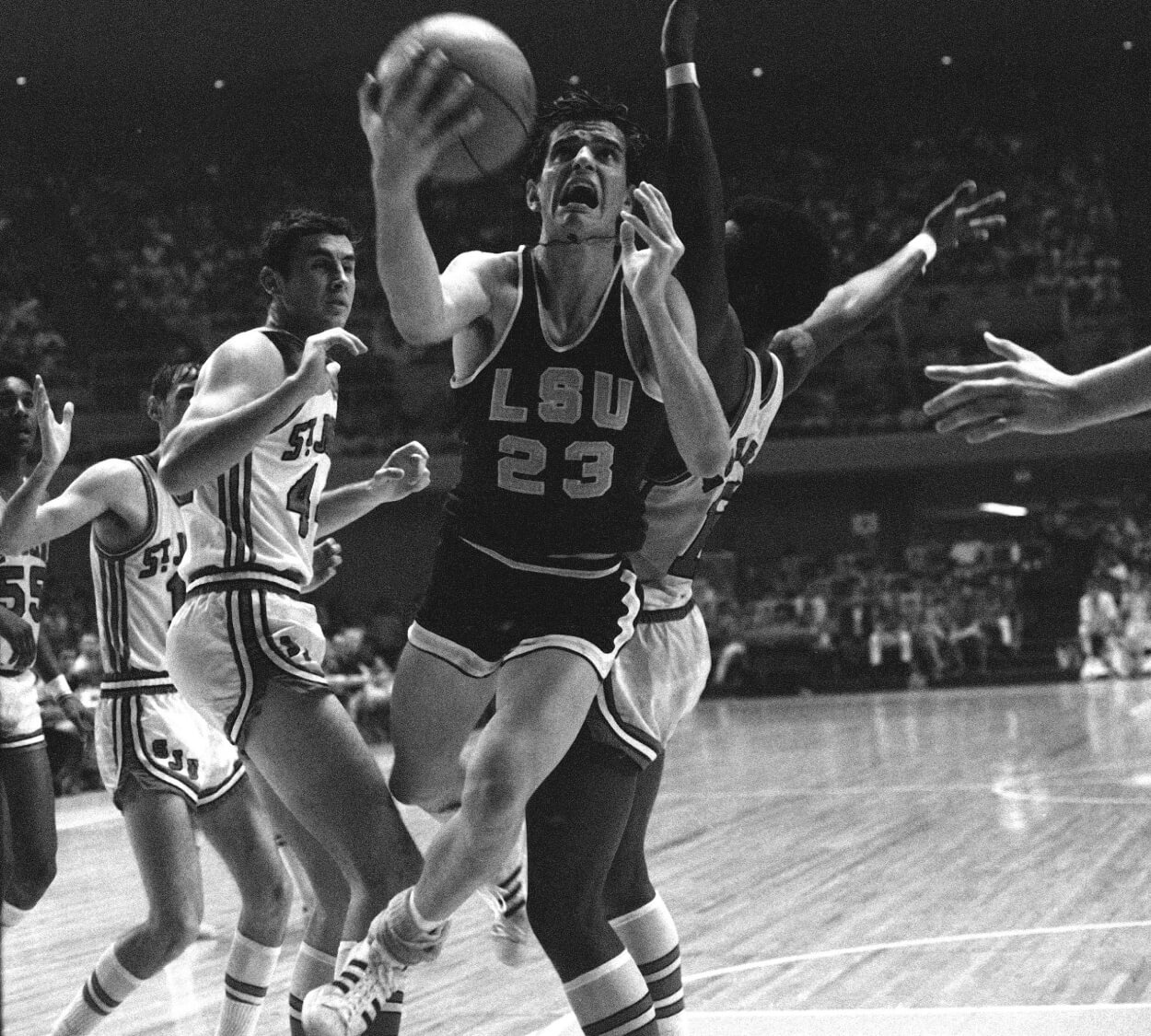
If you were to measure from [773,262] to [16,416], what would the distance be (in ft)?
7.28

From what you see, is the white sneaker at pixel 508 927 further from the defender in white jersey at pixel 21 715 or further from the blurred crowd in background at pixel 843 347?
the blurred crowd in background at pixel 843 347

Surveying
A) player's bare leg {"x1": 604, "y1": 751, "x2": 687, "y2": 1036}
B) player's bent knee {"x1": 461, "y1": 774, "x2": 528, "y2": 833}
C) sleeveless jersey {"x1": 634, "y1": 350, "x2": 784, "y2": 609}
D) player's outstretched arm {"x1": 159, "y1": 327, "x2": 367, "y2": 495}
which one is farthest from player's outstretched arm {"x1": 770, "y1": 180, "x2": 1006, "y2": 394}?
player's bent knee {"x1": 461, "y1": 774, "x2": 528, "y2": 833}

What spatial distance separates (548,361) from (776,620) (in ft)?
63.7

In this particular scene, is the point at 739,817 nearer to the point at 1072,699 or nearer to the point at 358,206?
the point at 1072,699

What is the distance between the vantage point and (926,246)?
441 cm

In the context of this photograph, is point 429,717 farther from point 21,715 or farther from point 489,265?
point 21,715

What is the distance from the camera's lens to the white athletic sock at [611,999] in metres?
3.10

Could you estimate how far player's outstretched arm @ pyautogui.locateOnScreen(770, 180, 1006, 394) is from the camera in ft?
13.1

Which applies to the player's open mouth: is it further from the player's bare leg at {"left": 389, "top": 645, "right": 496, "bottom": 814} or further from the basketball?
the player's bare leg at {"left": 389, "top": 645, "right": 496, "bottom": 814}

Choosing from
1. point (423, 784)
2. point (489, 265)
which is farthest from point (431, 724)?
point (489, 265)

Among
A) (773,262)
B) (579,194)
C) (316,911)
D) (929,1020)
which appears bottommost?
(929,1020)

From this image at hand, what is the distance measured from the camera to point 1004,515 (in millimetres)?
24859

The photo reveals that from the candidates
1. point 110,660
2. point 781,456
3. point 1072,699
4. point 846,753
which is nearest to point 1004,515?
point 781,456

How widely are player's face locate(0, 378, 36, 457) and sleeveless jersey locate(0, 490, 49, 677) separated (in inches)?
11.8
